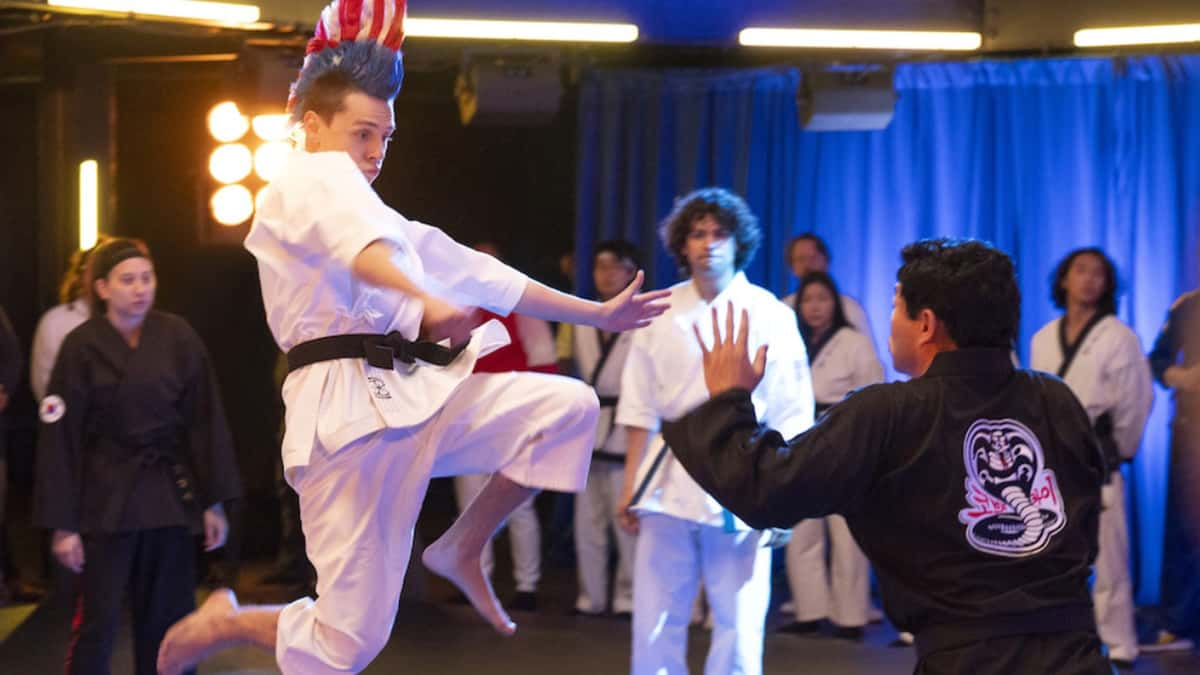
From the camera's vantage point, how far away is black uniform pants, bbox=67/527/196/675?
3.97m

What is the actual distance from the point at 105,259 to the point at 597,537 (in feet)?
9.06

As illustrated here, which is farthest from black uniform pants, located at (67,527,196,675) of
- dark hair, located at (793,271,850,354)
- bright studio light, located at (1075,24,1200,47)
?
bright studio light, located at (1075,24,1200,47)

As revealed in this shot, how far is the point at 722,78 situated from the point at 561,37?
134 cm

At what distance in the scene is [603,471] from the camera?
621cm

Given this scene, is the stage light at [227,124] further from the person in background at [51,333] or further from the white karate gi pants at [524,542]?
the white karate gi pants at [524,542]

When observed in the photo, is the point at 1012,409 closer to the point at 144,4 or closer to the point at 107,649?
the point at 107,649

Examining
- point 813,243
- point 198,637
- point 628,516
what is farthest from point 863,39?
point 198,637

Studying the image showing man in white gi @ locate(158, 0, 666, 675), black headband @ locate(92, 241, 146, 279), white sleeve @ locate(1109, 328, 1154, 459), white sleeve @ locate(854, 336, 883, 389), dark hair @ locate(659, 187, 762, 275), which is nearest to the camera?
man in white gi @ locate(158, 0, 666, 675)

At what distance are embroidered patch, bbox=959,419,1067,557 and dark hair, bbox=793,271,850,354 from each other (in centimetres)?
361

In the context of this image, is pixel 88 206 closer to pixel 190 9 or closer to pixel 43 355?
pixel 43 355

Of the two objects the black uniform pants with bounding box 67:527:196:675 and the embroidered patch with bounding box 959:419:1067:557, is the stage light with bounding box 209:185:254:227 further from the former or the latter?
the embroidered patch with bounding box 959:419:1067:557

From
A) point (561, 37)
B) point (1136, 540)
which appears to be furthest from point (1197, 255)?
point (561, 37)

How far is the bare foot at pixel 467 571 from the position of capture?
9.43ft

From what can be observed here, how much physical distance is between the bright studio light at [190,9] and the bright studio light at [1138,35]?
11.2ft
